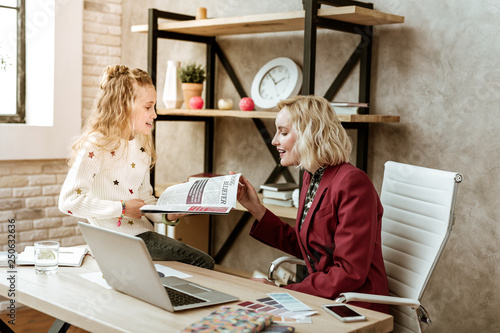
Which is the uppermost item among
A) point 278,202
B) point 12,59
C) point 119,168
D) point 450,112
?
point 12,59

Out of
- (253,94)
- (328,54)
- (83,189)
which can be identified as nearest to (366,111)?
(328,54)

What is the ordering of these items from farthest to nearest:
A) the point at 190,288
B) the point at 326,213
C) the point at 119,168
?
the point at 119,168 < the point at 326,213 < the point at 190,288

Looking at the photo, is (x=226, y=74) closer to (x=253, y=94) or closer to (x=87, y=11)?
Result: (x=253, y=94)

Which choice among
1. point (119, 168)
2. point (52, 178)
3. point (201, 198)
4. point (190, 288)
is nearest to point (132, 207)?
point (119, 168)

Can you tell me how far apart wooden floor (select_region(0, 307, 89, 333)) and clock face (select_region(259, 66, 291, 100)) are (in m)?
1.70

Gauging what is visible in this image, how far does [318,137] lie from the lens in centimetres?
214

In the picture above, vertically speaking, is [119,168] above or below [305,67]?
below

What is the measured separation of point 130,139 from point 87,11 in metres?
1.80

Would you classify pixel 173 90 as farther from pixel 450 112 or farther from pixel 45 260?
pixel 45 260

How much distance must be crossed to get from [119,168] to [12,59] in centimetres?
180

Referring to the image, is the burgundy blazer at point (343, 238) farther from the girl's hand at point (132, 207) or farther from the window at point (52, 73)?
the window at point (52, 73)

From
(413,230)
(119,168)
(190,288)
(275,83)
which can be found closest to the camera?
(190,288)

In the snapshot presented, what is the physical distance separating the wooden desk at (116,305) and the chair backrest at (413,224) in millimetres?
528

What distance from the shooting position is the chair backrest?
206 centimetres
